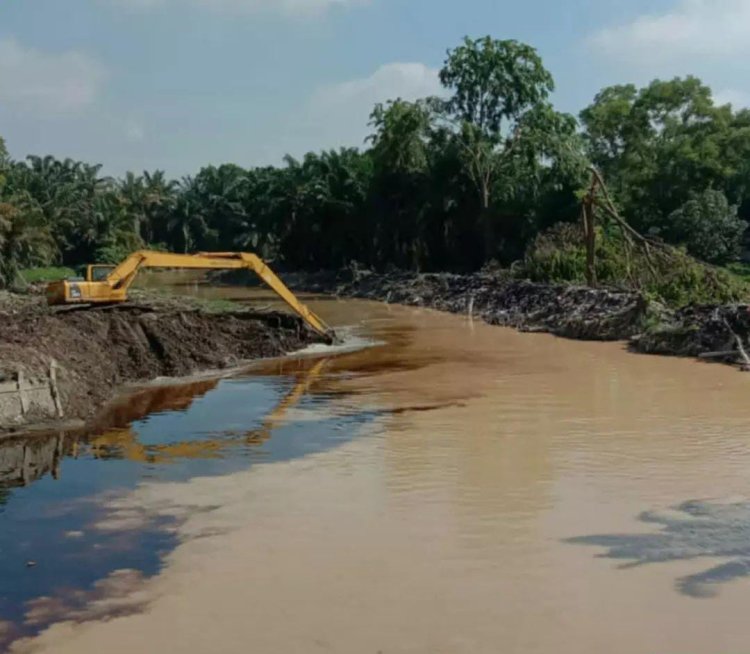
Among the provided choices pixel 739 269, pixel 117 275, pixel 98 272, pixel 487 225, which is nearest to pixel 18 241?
pixel 487 225

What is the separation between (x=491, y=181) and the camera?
1806 inches

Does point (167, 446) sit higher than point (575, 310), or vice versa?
point (575, 310)

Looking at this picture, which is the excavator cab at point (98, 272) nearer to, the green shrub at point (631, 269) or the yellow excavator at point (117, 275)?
the yellow excavator at point (117, 275)

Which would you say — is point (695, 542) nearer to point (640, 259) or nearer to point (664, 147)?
point (640, 259)

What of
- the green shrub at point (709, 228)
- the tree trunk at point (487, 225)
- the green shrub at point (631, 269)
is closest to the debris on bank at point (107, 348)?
the green shrub at point (631, 269)

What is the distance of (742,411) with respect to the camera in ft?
45.3

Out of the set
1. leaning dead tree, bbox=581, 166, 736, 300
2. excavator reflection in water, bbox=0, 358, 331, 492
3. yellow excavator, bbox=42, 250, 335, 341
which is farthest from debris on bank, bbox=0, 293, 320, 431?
leaning dead tree, bbox=581, 166, 736, 300

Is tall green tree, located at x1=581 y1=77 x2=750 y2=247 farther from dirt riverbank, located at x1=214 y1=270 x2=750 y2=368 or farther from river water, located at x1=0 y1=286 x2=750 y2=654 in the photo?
river water, located at x1=0 y1=286 x2=750 y2=654

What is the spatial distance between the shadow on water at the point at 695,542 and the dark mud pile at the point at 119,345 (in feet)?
27.8

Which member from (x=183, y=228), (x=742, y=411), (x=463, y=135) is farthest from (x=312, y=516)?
(x=183, y=228)

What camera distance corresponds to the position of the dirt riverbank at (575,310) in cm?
2002

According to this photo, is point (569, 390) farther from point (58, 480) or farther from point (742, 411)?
point (58, 480)

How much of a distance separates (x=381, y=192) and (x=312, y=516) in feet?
137

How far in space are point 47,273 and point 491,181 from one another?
27821 millimetres
